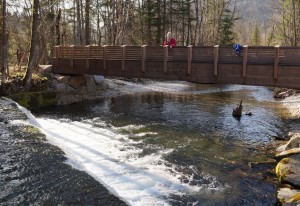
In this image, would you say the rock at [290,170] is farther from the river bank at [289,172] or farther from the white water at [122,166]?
the white water at [122,166]

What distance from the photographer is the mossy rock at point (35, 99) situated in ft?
60.9

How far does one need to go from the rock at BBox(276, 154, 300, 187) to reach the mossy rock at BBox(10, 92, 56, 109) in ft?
46.3

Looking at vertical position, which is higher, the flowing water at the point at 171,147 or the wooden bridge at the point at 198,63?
the wooden bridge at the point at 198,63

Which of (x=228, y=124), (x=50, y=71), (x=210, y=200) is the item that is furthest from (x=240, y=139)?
(x=50, y=71)

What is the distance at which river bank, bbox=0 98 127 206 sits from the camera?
22.3ft

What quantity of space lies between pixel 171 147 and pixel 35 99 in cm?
1064

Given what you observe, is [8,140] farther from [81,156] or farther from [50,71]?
[50,71]

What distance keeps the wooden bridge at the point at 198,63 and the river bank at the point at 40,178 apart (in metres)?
9.05

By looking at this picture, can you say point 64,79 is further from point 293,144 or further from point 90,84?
point 293,144

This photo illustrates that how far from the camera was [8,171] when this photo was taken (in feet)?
26.4

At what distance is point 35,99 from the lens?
1961 centimetres

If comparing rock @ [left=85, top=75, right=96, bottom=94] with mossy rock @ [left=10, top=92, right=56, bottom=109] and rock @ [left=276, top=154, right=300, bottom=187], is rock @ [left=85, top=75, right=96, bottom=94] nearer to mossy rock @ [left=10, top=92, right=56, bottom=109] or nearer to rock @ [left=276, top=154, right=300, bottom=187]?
mossy rock @ [left=10, top=92, right=56, bottom=109]

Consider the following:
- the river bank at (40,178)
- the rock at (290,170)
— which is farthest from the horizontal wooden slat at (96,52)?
the rock at (290,170)

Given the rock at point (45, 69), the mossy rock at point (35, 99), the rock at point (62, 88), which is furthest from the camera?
the rock at point (45, 69)
